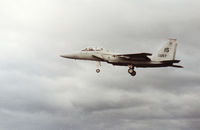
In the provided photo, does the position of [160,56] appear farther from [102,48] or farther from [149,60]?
[102,48]

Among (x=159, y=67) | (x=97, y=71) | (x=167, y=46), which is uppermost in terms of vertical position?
(x=167, y=46)

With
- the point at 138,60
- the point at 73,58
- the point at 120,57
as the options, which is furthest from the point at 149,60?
the point at 73,58

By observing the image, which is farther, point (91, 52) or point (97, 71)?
point (91, 52)

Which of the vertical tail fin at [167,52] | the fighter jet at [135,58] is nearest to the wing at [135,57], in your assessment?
the fighter jet at [135,58]

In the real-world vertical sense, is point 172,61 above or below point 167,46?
below

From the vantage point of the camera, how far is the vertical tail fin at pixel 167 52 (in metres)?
50.1

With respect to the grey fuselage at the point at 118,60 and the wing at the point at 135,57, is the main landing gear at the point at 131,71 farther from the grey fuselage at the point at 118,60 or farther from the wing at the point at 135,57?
the wing at the point at 135,57

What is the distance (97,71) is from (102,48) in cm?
538

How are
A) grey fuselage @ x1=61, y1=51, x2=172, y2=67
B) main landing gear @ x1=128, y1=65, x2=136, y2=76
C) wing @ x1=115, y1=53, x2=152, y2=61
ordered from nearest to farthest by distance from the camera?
wing @ x1=115, y1=53, x2=152, y2=61, main landing gear @ x1=128, y1=65, x2=136, y2=76, grey fuselage @ x1=61, y1=51, x2=172, y2=67

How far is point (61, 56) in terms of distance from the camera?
2069 inches

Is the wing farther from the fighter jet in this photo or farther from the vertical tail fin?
the vertical tail fin

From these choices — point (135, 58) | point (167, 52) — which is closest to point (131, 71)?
point (135, 58)

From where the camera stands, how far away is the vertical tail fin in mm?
50094

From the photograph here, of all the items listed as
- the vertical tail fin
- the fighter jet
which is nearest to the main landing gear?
the fighter jet
